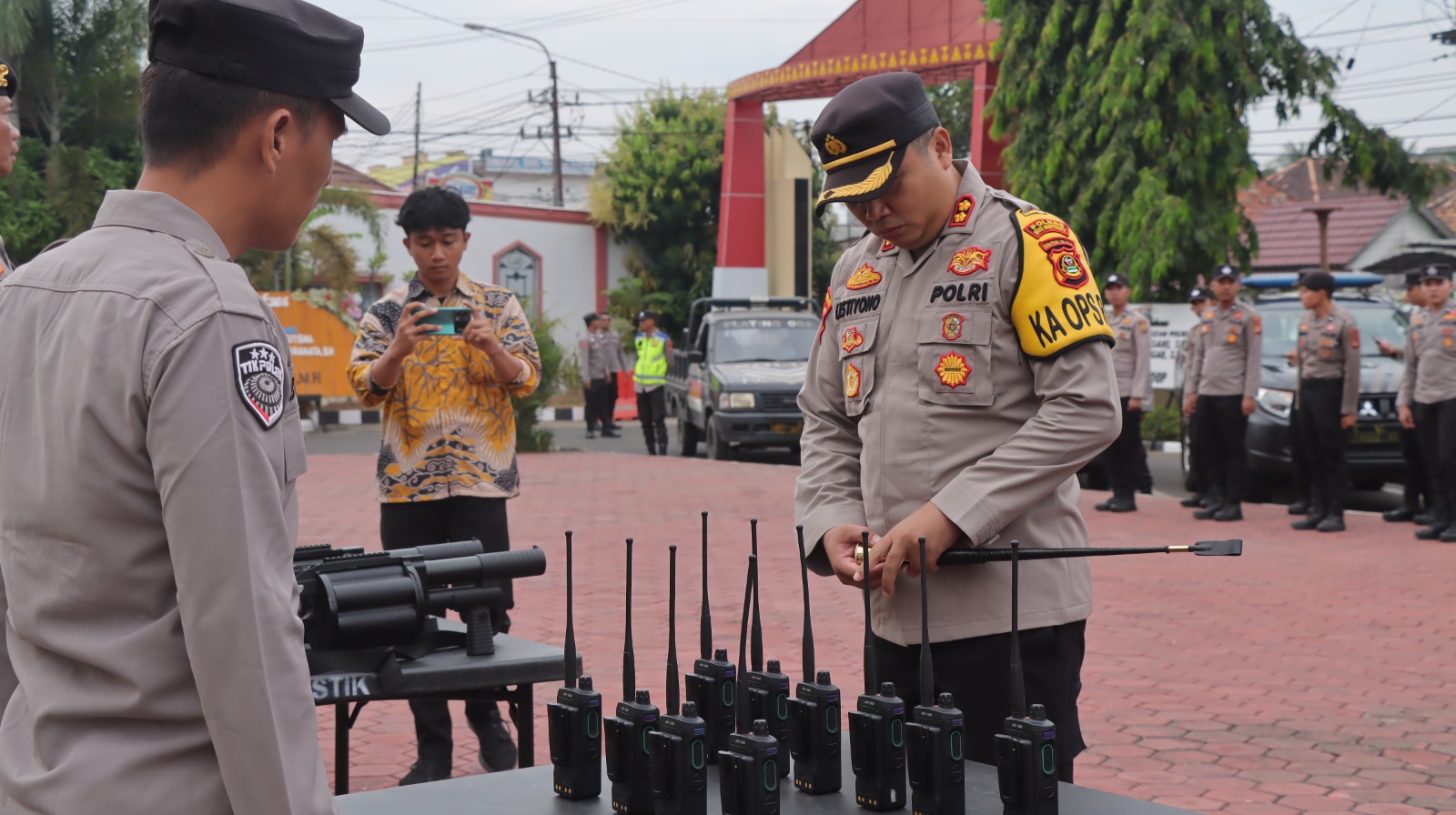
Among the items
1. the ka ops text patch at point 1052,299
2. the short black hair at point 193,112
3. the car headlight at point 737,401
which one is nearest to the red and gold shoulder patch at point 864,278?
the ka ops text patch at point 1052,299

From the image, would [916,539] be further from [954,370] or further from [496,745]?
[496,745]

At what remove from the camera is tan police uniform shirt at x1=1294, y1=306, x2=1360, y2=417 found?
36.0 ft

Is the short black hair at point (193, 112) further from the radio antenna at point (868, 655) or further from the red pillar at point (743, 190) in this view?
the red pillar at point (743, 190)

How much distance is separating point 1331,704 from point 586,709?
14.9 ft

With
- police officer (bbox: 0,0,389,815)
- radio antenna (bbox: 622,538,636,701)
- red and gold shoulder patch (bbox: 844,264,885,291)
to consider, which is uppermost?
red and gold shoulder patch (bbox: 844,264,885,291)

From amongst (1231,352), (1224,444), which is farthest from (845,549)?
(1224,444)

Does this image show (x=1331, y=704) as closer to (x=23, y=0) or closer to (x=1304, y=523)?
(x=1304, y=523)

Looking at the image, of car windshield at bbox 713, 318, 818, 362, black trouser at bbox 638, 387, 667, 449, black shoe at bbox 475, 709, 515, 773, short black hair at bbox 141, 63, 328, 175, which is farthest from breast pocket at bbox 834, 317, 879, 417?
black trouser at bbox 638, 387, 667, 449

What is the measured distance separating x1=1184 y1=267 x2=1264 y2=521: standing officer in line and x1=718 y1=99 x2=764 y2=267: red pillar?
1789cm

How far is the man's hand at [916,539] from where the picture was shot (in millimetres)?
2775

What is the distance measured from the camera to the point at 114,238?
5.65 ft

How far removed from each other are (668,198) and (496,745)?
31.4 m

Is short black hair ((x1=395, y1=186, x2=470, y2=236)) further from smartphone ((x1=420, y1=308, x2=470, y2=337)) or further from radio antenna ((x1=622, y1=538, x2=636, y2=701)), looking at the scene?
radio antenna ((x1=622, y1=538, x2=636, y2=701))

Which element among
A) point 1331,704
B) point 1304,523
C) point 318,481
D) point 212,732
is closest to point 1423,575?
point 1304,523
